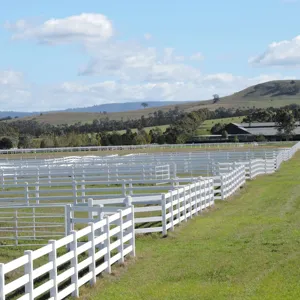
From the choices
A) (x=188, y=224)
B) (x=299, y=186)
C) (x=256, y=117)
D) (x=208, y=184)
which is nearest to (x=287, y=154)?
(x=299, y=186)

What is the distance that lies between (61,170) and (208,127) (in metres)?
153

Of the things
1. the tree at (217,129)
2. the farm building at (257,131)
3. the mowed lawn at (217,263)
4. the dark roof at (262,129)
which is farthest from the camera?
the tree at (217,129)

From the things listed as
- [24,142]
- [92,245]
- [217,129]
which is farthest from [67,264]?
[217,129]

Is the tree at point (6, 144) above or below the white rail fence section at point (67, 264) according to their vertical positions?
below

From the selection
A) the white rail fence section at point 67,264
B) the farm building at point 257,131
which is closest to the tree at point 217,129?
the farm building at point 257,131

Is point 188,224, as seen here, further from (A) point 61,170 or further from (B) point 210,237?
(A) point 61,170

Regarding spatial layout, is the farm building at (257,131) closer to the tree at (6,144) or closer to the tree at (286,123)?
the tree at (286,123)

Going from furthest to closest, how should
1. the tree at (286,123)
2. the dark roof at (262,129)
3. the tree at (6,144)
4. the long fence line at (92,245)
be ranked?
the dark roof at (262,129)
the tree at (286,123)
the tree at (6,144)
the long fence line at (92,245)

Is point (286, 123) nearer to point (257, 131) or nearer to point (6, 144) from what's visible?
point (257, 131)

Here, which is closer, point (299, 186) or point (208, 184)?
point (208, 184)

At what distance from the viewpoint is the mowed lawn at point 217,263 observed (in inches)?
458

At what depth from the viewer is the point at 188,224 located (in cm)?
2053

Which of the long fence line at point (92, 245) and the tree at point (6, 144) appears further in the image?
the tree at point (6, 144)

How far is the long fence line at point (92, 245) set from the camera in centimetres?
998
